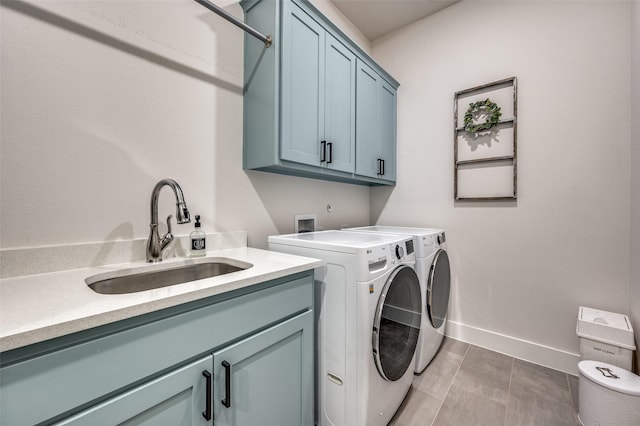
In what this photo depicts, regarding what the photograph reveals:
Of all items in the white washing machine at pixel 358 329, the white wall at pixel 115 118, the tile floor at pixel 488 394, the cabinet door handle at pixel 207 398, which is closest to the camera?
the cabinet door handle at pixel 207 398

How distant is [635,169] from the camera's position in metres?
1.50

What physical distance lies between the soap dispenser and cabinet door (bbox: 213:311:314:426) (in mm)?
559

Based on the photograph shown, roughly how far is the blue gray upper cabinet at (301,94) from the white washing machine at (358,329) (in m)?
0.55

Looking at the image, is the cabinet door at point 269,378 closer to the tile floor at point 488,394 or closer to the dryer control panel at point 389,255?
the dryer control panel at point 389,255

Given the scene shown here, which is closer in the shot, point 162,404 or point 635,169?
point 162,404

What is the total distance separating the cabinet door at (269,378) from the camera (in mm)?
827

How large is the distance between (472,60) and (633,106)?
1.08 metres

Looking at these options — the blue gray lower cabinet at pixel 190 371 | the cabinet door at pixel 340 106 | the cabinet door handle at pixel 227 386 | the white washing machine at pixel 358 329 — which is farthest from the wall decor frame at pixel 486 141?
the cabinet door handle at pixel 227 386

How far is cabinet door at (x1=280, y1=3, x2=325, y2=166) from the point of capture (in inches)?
56.2

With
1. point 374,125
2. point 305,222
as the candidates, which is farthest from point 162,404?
point 374,125

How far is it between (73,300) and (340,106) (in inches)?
66.7

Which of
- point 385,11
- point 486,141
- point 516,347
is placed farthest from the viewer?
point 385,11

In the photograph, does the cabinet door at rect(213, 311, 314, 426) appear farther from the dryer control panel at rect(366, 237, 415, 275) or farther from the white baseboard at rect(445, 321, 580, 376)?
the white baseboard at rect(445, 321, 580, 376)

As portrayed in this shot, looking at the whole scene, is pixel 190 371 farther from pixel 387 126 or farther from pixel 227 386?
pixel 387 126
